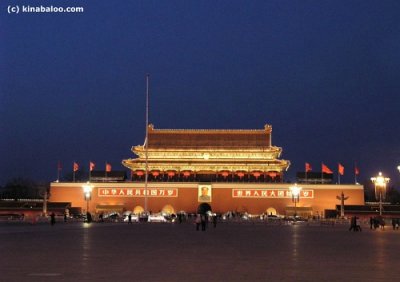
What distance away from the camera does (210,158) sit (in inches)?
3123

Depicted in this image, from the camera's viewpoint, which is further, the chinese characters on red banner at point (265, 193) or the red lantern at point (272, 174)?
the red lantern at point (272, 174)

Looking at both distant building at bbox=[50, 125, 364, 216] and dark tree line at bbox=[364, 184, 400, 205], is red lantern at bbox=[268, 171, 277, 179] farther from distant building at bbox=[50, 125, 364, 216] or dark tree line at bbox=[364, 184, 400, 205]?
dark tree line at bbox=[364, 184, 400, 205]

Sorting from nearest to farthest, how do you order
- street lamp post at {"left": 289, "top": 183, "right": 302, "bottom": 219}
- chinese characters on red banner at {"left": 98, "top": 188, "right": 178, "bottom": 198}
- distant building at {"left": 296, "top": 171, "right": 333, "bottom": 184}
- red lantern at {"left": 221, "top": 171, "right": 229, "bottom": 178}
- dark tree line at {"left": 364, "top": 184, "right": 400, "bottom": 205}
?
1. street lamp post at {"left": 289, "top": 183, "right": 302, "bottom": 219}
2. chinese characters on red banner at {"left": 98, "top": 188, "right": 178, "bottom": 198}
3. distant building at {"left": 296, "top": 171, "right": 333, "bottom": 184}
4. red lantern at {"left": 221, "top": 171, "right": 229, "bottom": 178}
5. dark tree line at {"left": 364, "top": 184, "right": 400, "bottom": 205}

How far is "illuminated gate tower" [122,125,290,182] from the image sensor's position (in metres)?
78.4

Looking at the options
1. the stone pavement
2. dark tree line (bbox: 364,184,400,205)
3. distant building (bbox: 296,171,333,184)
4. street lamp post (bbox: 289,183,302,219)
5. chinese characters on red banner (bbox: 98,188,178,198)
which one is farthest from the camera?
dark tree line (bbox: 364,184,400,205)

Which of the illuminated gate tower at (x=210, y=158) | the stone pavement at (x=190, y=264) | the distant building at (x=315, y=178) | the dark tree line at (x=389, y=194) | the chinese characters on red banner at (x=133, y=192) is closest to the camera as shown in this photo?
the stone pavement at (x=190, y=264)

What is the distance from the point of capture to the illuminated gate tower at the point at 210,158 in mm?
78438

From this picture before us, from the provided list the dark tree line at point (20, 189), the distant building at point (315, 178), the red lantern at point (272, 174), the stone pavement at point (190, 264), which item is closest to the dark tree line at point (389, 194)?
the distant building at point (315, 178)

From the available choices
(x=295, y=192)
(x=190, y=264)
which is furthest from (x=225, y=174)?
(x=190, y=264)

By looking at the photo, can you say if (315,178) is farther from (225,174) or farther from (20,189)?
(20,189)

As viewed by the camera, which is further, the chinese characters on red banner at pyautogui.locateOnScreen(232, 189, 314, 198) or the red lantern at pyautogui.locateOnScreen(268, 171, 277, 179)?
the red lantern at pyautogui.locateOnScreen(268, 171, 277, 179)

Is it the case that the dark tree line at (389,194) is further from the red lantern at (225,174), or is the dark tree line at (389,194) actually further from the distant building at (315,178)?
the red lantern at (225,174)

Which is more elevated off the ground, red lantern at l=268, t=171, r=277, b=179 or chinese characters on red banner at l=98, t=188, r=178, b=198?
red lantern at l=268, t=171, r=277, b=179

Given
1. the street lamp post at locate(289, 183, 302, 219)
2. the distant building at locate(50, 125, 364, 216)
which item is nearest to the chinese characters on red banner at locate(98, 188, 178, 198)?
the distant building at locate(50, 125, 364, 216)
